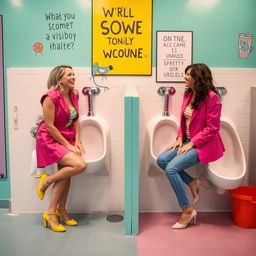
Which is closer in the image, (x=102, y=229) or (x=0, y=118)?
(x=102, y=229)

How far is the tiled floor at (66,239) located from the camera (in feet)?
8.17

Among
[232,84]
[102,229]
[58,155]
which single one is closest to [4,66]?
[58,155]

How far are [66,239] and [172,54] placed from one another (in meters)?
1.84

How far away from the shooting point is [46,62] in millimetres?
3168

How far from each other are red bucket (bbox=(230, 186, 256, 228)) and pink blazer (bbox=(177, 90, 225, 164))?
445mm

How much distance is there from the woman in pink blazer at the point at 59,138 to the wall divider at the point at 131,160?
40 cm

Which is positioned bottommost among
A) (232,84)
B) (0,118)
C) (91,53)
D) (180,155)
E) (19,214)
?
(19,214)

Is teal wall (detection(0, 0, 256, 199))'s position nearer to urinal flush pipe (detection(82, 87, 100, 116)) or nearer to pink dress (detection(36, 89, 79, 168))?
urinal flush pipe (detection(82, 87, 100, 116))

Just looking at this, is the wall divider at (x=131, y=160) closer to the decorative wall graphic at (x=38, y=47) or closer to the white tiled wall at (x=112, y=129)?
the white tiled wall at (x=112, y=129)

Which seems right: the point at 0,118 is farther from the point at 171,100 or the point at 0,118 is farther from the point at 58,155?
the point at 171,100

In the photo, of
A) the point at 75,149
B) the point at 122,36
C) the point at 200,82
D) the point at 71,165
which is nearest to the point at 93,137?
the point at 75,149

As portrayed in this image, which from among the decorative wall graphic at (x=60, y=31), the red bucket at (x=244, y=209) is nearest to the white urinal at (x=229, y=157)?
the red bucket at (x=244, y=209)

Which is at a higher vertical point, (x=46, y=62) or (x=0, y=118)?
(x=46, y=62)

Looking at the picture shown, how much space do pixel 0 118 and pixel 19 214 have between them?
92cm
